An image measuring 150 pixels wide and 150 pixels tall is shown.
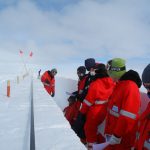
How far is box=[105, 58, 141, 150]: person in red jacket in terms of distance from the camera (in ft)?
12.1

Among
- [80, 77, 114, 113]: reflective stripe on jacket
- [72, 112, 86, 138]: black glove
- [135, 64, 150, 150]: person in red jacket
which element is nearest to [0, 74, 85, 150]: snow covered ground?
[72, 112, 86, 138]: black glove

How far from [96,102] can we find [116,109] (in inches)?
47.8

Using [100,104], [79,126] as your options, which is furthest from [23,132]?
[100,104]

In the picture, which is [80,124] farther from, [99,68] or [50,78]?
[50,78]

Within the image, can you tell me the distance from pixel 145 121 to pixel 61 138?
1689mm

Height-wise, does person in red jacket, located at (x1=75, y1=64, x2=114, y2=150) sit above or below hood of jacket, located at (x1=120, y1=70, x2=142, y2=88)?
below

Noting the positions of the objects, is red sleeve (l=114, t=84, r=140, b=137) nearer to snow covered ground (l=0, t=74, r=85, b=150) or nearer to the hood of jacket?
the hood of jacket

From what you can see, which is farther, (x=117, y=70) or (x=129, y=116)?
(x=117, y=70)

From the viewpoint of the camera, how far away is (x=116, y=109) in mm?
4008

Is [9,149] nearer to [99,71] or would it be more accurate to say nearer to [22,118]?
[99,71]

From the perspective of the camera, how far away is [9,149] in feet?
14.1

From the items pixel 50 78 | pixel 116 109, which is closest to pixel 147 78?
pixel 116 109

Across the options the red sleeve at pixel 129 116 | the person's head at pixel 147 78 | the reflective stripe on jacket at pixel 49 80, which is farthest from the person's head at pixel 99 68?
the reflective stripe on jacket at pixel 49 80

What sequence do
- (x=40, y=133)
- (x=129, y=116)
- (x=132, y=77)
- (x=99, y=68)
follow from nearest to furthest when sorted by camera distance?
(x=129, y=116)
(x=132, y=77)
(x=40, y=133)
(x=99, y=68)
